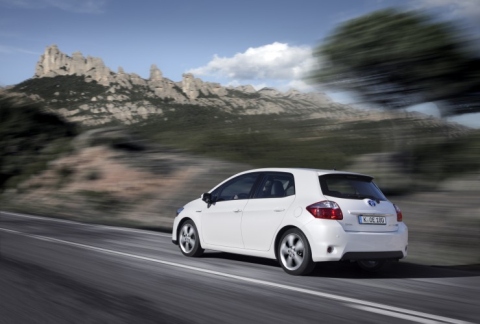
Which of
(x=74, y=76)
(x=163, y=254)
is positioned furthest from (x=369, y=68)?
(x=74, y=76)

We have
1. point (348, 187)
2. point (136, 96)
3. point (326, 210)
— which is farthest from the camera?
point (136, 96)

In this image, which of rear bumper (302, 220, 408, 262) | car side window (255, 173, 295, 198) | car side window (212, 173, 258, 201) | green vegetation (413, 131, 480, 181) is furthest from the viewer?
green vegetation (413, 131, 480, 181)

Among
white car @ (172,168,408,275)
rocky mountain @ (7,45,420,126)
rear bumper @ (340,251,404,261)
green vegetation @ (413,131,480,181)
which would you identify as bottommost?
rear bumper @ (340,251,404,261)

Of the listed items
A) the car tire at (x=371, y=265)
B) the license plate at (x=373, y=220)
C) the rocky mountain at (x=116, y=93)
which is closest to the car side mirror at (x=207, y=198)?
the car tire at (x=371, y=265)

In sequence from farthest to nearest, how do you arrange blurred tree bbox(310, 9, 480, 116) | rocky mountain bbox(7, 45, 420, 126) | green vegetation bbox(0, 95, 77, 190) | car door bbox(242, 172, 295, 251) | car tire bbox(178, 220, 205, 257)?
green vegetation bbox(0, 95, 77, 190), rocky mountain bbox(7, 45, 420, 126), blurred tree bbox(310, 9, 480, 116), car tire bbox(178, 220, 205, 257), car door bbox(242, 172, 295, 251)

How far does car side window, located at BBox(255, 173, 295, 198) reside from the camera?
8852mm

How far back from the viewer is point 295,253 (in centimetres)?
840

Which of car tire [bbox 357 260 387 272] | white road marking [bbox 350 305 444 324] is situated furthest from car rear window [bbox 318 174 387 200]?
white road marking [bbox 350 305 444 324]

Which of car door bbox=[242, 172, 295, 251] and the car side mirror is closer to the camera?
car door bbox=[242, 172, 295, 251]

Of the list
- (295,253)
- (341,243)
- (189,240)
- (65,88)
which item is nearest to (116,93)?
(65,88)

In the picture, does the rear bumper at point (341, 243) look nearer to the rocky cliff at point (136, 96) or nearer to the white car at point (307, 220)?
the white car at point (307, 220)

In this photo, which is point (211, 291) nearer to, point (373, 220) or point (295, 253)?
point (295, 253)

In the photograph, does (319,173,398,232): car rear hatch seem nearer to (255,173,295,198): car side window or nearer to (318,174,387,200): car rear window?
(318,174,387,200): car rear window

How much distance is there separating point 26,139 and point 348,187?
3473 cm
